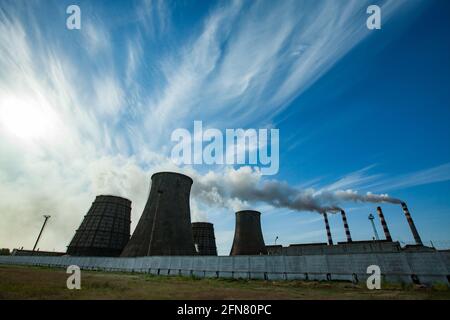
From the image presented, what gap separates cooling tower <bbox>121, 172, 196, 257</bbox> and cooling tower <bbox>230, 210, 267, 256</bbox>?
1043 centimetres

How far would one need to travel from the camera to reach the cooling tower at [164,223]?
2280 centimetres

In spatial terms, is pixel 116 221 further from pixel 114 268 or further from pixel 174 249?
pixel 174 249

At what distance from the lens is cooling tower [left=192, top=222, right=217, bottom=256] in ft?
139

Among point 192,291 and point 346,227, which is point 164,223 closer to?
point 192,291

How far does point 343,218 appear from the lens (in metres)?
35.5

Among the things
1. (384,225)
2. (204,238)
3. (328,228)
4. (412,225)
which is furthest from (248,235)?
(412,225)

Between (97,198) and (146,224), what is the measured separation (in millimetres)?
15764

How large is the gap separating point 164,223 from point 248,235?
1455 centimetres

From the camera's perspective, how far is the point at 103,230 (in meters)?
31.6

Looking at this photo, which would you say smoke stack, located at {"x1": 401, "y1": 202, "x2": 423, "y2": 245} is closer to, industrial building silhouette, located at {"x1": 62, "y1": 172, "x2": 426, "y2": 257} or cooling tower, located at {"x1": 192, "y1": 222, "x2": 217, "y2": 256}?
industrial building silhouette, located at {"x1": 62, "y1": 172, "x2": 426, "y2": 257}

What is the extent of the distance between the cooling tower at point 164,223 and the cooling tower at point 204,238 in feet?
64.3

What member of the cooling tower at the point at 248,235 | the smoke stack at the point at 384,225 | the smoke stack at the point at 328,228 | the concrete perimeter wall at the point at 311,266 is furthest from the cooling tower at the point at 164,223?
the smoke stack at the point at 384,225
